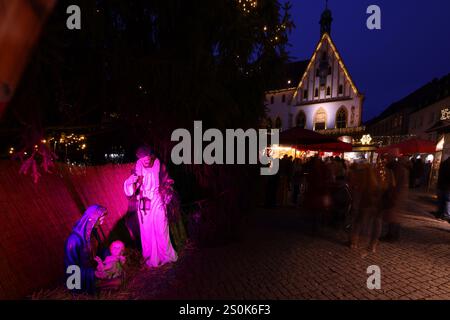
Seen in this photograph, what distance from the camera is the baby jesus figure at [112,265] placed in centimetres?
358

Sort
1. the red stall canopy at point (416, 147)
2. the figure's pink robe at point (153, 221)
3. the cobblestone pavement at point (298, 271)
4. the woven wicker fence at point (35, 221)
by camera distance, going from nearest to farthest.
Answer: the woven wicker fence at point (35, 221) < the cobblestone pavement at point (298, 271) < the figure's pink robe at point (153, 221) < the red stall canopy at point (416, 147)

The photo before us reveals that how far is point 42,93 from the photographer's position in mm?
3025

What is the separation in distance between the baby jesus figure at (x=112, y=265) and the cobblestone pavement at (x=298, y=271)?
1.26 ft

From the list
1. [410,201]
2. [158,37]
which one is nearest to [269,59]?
[158,37]

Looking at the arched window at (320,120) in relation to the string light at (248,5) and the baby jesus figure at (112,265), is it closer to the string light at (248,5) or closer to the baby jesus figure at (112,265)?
the string light at (248,5)

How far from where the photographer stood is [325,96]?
1344 inches

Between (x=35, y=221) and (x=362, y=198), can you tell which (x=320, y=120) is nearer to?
(x=362, y=198)

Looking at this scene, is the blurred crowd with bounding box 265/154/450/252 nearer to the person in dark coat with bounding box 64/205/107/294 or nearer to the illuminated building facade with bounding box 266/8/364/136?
the person in dark coat with bounding box 64/205/107/294

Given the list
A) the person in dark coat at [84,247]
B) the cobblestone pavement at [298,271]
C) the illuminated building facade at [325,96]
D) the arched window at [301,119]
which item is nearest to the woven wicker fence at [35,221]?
the person in dark coat at [84,247]

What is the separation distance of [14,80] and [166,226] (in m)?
3.73

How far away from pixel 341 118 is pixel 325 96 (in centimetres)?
355

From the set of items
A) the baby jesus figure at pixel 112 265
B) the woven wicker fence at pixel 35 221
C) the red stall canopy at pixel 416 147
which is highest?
the red stall canopy at pixel 416 147

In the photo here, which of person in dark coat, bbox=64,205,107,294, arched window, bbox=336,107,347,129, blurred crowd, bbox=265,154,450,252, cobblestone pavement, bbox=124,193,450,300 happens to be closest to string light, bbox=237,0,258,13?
blurred crowd, bbox=265,154,450,252

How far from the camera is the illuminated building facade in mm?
32469
